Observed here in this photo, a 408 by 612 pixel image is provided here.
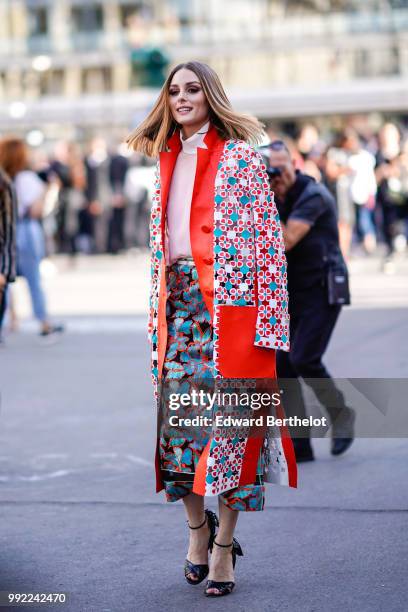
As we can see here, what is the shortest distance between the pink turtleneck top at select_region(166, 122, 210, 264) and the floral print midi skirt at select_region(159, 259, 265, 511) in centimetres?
5

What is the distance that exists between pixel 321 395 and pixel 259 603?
2514mm

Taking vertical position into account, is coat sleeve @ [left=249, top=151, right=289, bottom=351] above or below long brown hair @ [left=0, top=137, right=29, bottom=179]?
above

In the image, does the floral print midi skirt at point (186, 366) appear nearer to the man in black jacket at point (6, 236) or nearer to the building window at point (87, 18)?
the man in black jacket at point (6, 236)

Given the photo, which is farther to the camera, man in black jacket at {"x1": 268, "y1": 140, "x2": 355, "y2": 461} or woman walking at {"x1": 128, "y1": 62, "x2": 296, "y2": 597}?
man in black jacket at {"x1": 268, "y1": 140, "x2": 355, "y2": 461}

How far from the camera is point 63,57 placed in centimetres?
5725

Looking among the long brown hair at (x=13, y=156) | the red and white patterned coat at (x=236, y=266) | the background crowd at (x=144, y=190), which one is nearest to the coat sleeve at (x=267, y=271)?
the red and white patterned coat at (x=236, y=266)

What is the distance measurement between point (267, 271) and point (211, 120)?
59 centimetres

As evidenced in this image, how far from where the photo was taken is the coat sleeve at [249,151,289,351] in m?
4.58

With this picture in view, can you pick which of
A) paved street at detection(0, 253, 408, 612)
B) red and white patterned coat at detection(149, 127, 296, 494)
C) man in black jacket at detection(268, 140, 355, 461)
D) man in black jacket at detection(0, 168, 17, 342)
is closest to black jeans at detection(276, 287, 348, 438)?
man in black jacket at detection(268, 140, 355, 461)

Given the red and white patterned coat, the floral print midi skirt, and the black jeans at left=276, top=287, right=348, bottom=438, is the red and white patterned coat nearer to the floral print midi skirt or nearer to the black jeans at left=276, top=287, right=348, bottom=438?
the floral print midi skirt

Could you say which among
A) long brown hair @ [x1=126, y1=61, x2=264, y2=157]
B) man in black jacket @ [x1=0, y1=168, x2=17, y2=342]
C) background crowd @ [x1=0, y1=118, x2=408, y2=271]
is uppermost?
long brown hair @ [x1=126, y1=61, x2=264, y2=157]

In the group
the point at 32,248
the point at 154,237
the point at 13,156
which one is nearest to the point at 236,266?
the point at 154,237

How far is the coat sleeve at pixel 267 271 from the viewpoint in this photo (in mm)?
4578

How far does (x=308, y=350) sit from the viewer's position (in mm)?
6848
